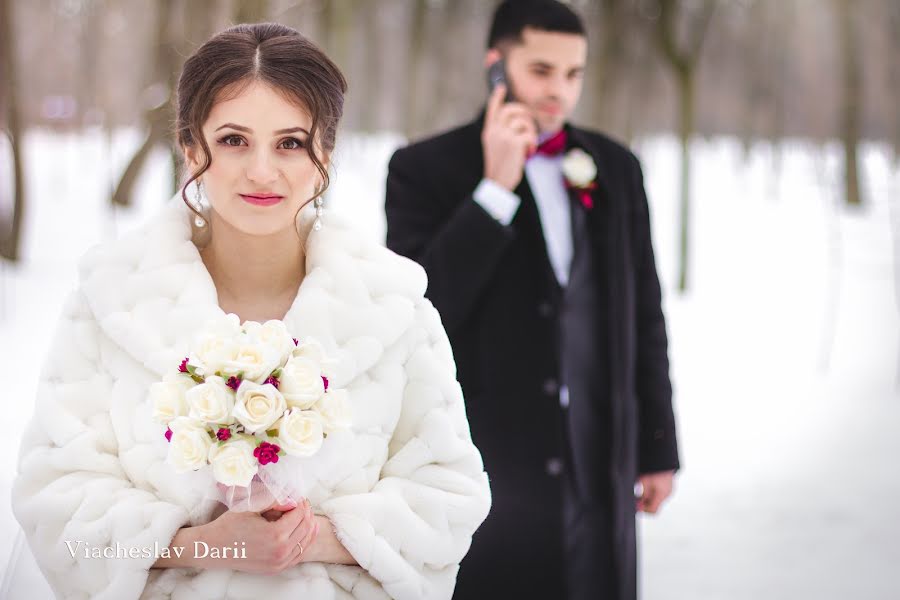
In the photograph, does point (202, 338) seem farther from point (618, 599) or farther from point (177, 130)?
point (618, 599)

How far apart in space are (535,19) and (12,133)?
8.19 metres

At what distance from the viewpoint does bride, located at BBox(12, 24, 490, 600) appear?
5.54 ft

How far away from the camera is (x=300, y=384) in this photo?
4.80 ft

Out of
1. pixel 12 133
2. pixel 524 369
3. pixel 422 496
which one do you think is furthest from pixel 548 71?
pixel 12 133

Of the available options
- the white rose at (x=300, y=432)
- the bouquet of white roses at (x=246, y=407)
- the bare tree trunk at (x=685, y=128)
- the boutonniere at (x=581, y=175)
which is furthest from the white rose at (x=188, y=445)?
the bare tree trunk at (x=685, y=128)

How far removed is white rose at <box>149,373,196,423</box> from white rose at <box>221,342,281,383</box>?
0.29 feet

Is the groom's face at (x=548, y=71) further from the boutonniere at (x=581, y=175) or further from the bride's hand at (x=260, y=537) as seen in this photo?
the bride's hand at (x=260, y=537)

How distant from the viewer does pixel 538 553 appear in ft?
8.52

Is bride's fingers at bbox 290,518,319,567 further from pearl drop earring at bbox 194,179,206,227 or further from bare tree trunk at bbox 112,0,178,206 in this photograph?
bare tree trunk at bbox 112,0,178,206

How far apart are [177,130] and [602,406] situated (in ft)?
4.82

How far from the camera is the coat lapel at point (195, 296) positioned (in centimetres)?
179

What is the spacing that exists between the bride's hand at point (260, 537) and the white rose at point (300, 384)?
0.26 meters

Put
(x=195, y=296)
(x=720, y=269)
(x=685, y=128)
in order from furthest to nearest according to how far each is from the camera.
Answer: (x=720, y=269), (x=685, y=128), (x=195, y=296)

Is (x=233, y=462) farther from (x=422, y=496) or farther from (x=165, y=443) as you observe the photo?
(x=422, y=496)
